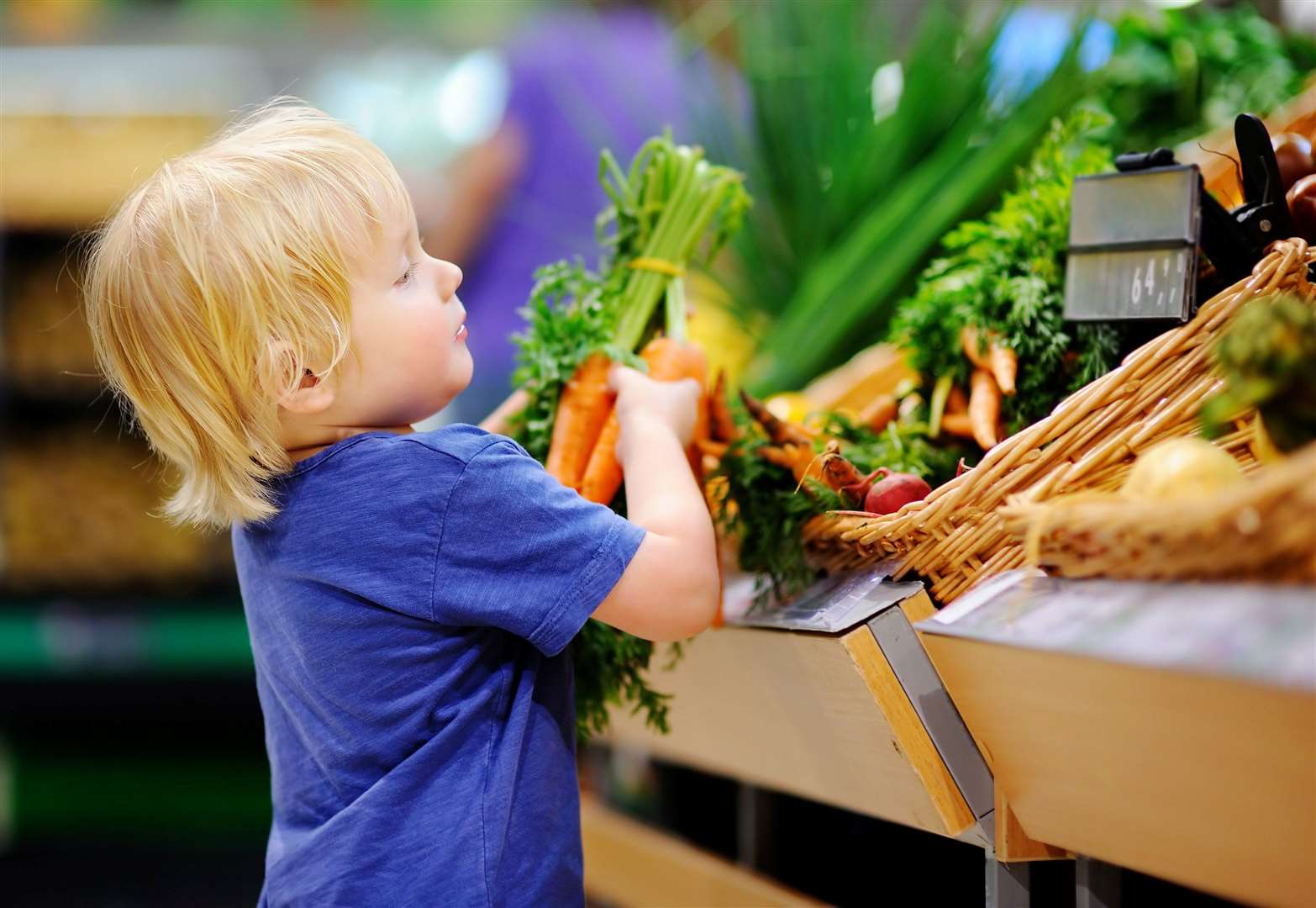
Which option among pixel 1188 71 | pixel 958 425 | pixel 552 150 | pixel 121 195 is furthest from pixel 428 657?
pixel 552 150

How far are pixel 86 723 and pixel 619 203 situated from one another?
353 cm

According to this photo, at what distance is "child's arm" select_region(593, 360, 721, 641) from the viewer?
97 cm

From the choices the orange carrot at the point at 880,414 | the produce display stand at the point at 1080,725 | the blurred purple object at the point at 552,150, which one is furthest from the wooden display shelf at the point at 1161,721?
the blurred purple object at the point at 552,150

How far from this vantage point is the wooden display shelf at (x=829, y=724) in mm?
973

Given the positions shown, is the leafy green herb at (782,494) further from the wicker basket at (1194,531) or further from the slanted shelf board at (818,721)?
the wicker basket at (1194,531)

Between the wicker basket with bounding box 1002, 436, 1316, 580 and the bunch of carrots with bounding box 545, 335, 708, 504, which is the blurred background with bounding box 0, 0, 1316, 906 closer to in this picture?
the bunch of carrots with bounding box 545, 335, 708, 504

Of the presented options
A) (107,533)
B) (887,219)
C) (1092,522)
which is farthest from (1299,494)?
(107,533)

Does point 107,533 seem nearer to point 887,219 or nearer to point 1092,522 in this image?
point 887,219

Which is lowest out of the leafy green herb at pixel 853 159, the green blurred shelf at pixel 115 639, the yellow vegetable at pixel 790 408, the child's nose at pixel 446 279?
the green blurred shelf at pixel 115 639

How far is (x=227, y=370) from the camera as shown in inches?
38.3

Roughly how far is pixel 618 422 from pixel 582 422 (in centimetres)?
5

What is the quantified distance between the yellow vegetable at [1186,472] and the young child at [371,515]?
1.23 feet

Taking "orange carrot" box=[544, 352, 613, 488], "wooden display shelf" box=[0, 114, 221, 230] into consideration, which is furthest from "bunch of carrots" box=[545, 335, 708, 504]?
"wooden display shelf" box=[0, 114, 221, 230]

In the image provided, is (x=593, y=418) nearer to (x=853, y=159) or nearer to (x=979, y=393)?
(x=979, y=393)
